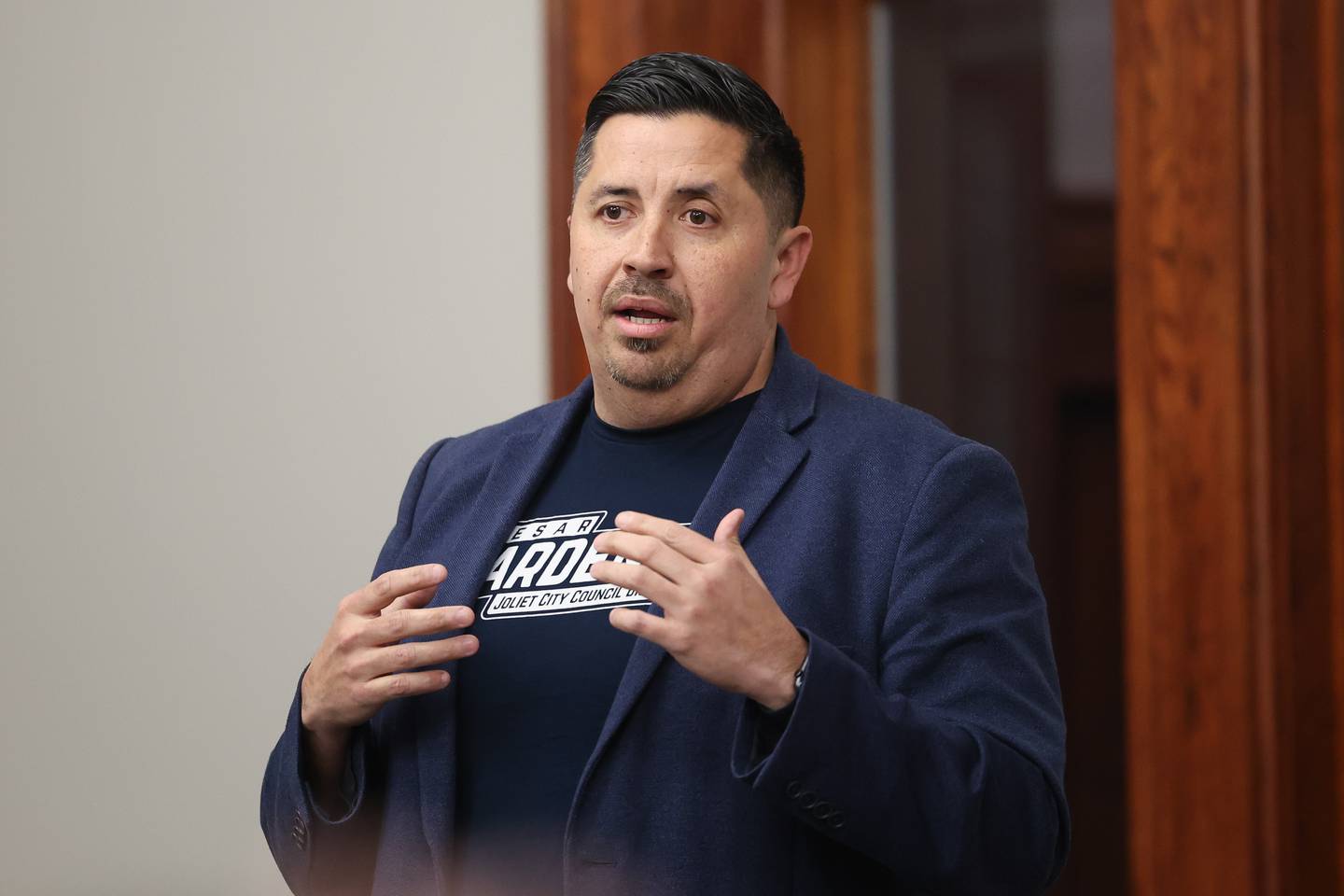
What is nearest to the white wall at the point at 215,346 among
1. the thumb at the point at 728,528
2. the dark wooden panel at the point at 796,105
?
the dark wooden panel at the point at 796,105

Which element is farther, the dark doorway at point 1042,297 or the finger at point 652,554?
the dark doorway at point 1042,297

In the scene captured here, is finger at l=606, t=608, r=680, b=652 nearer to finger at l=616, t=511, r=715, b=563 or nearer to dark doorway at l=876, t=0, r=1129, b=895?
finger at l=616, t=511, r=715, b=563

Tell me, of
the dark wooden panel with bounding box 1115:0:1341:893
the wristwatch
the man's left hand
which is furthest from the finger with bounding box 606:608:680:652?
the dark wooden panel with bounding box 1115:0:1341:893

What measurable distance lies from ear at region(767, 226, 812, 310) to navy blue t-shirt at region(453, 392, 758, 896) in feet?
0.52

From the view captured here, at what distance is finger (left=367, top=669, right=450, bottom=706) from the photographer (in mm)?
1487

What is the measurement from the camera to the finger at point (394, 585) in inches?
57.8

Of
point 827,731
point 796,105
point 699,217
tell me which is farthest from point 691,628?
point 796,105

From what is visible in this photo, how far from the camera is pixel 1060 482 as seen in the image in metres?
2.80

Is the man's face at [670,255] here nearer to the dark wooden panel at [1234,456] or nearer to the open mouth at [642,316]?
the open mouth at [642,316]

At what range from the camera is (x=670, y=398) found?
170 centimetres

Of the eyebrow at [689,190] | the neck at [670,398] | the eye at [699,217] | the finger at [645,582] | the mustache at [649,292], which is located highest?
the eyebrow at [689,190]

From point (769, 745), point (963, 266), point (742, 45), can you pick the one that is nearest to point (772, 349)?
point (769, 745)

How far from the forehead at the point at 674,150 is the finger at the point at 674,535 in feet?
1.65

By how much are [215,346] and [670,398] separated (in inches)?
68.2
